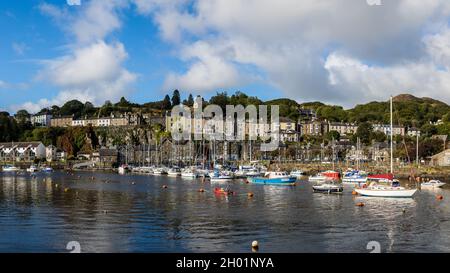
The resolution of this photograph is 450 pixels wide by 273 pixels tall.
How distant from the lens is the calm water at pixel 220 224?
22188 millimetres

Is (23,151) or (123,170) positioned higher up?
(23,151)

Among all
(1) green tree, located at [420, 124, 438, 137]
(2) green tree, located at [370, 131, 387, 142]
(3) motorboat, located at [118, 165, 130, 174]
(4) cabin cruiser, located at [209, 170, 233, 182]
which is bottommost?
(3) motorboat, located at [118, 165, 130, 174]

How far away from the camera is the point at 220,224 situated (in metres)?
28.1

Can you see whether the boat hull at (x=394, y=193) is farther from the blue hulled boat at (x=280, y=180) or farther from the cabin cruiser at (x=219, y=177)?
the cabin cruiser at (x=219, y=177)

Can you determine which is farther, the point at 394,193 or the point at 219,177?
the point at 219,177

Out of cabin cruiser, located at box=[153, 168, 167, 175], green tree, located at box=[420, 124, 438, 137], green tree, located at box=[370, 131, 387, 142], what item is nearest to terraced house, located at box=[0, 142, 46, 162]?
cabin cruiser, located at box=[153, 168, 167, 175]

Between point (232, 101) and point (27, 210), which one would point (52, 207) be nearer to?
point (27, 210)

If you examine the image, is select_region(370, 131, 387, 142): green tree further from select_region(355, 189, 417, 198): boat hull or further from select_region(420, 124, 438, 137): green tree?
select_region(355, 189, 417, 198): boat hull

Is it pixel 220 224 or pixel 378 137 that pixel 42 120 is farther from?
pixel 220 224

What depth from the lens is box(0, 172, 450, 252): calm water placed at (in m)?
22.2

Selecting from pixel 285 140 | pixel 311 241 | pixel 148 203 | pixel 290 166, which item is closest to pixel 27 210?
pixel 148 203

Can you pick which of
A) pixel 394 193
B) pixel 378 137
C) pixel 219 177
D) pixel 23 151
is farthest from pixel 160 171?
pixel 378 137

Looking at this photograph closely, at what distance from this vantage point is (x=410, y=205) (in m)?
39.1

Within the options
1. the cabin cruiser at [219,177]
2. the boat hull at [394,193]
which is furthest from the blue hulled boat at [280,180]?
the boat hull at [394,193]
